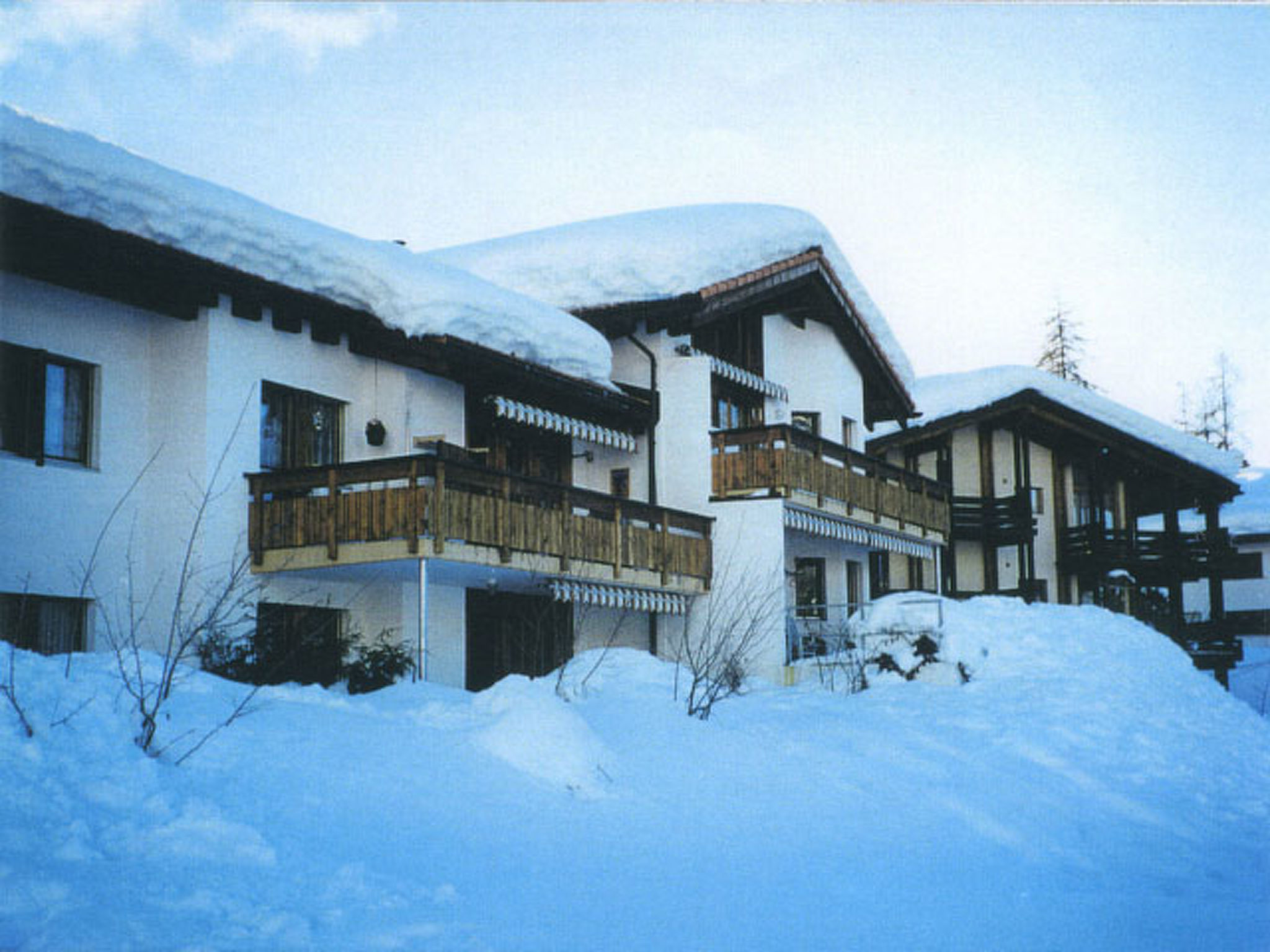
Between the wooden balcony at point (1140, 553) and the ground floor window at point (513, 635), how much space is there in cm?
1844

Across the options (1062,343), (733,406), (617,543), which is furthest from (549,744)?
(1062,343)

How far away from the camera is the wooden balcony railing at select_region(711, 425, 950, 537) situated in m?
22.8

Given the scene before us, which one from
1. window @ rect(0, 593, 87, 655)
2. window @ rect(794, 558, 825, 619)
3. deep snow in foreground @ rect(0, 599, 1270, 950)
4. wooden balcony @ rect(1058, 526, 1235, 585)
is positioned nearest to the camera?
deep snow in foreground @ rect(0, 599, 1270, 950)

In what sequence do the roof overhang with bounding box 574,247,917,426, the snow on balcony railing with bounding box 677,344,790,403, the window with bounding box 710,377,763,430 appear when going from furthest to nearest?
the window with bounding box 710,377,763,430 < the snow on balcony railing with bounding box 677,344,790,403 < the roof overhang with bounding box 574,247,917,426

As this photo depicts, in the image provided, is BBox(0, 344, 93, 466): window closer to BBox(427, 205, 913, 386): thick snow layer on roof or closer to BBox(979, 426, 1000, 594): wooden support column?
BBox(427, 205, 913, 386): thick snow layer on roof

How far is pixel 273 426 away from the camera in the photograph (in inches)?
678

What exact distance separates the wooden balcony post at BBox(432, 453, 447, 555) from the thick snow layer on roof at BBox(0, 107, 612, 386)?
2.53 m

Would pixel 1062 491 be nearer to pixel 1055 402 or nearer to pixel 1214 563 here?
pixel 1055 402

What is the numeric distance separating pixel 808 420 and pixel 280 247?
14.5 metres

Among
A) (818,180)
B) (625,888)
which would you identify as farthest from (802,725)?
(625,888)

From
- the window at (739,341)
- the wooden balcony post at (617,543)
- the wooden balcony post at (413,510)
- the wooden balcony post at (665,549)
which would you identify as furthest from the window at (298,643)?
the window at (739,341)

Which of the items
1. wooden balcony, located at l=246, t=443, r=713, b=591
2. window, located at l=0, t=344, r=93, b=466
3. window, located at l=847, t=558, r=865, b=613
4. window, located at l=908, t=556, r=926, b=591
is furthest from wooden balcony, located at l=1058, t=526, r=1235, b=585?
window, located at l=0, t=344, r=93, b=466

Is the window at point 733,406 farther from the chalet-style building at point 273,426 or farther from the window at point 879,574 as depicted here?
the window at point 879,574

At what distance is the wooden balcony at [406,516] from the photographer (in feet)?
51.9
